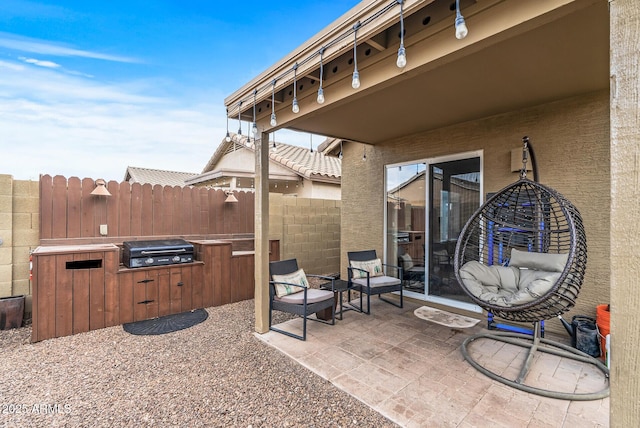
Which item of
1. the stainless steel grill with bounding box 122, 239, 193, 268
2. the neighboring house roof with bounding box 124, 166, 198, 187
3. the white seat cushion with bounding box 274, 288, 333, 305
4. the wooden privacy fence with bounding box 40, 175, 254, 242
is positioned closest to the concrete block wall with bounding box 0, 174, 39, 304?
the wooden privacy fence with bounding box 40, 175, 254, 242

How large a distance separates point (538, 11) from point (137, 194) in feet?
16.9

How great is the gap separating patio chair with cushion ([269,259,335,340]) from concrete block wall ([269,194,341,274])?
2370 mm

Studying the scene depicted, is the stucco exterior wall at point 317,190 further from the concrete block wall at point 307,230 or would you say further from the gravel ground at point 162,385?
the gravel ground at point 162,385

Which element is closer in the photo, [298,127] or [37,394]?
[37,394]

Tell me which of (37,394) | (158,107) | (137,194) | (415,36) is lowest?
(37,394)

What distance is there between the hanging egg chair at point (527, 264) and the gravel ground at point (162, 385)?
1.53 m

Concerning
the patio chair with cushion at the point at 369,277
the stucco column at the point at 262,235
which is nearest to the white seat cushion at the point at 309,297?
the stucco column at the point at 262,235

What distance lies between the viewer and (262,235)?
370cm

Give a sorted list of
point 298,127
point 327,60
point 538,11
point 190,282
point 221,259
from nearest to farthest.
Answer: point 538,11
point 327,60
point 298,127
point 190,282
point 221,259

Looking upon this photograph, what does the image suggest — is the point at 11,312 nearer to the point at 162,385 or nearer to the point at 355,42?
the point at 162,385

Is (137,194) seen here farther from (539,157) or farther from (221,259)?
(539,157)

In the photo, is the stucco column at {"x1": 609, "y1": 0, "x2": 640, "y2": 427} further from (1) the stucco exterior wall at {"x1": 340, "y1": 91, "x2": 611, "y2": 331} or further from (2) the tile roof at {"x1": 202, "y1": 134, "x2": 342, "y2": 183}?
(2) the tile roof at {"x1": 202, "y1": 134, "x2": 342, "y2": 183}

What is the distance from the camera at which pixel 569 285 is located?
2.50 metres

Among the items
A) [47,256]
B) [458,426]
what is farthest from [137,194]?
[458,426]
